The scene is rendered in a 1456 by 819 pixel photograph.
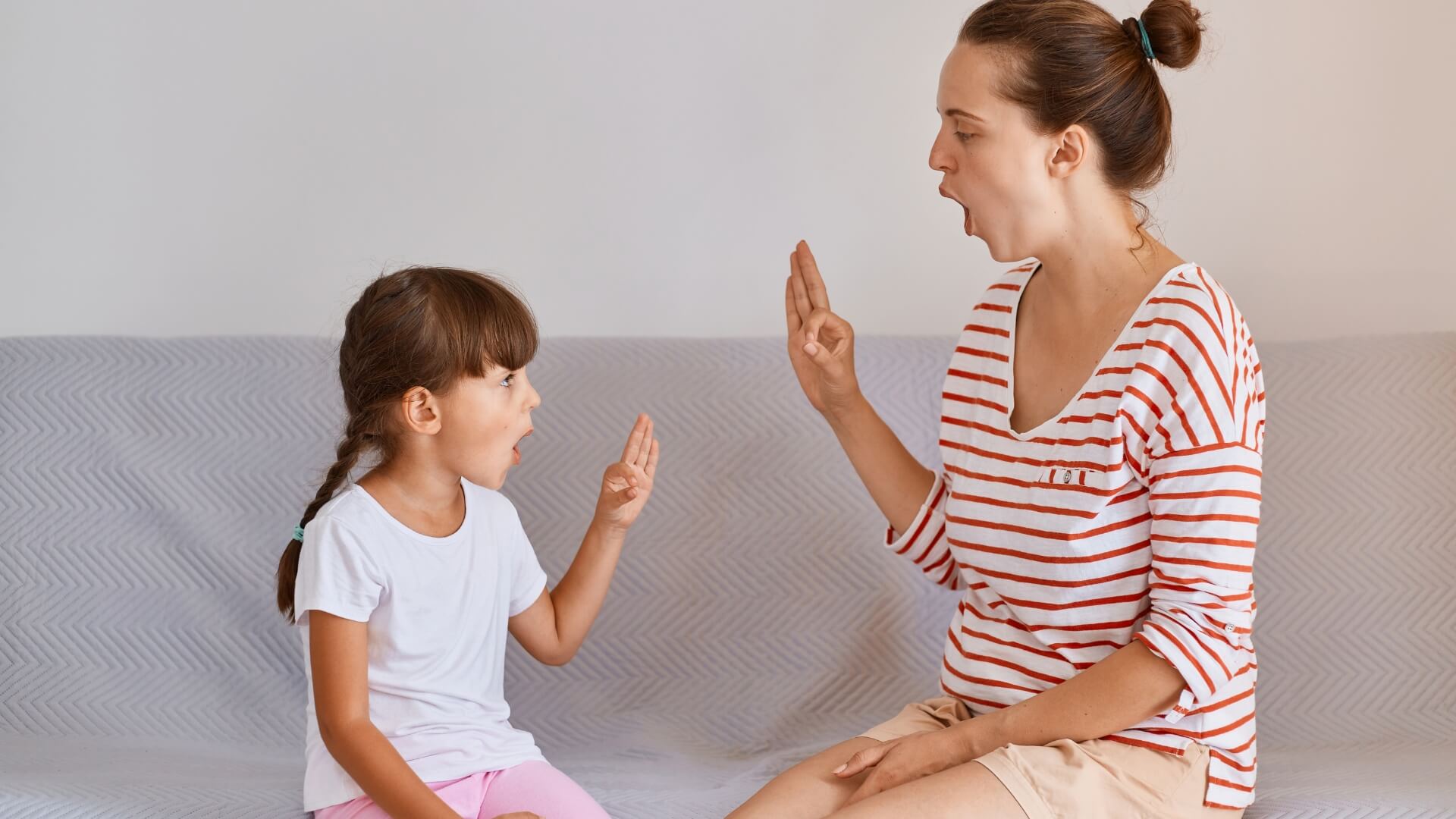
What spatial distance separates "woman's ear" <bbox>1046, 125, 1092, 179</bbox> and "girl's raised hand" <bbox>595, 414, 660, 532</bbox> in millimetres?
495

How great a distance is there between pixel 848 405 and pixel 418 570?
1.60 ft

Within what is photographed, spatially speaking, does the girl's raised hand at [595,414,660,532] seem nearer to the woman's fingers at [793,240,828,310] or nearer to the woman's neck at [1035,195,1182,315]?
the woman's fingers at [793,240,828,310]

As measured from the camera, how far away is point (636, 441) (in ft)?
4.59

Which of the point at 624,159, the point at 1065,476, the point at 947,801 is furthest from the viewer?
the point at 624,159

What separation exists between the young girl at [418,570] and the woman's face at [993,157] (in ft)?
1.51

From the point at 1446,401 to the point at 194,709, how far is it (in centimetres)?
160

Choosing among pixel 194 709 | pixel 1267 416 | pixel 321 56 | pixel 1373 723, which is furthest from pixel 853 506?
pixel 321 56

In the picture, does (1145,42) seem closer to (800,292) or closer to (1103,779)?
(800,292)

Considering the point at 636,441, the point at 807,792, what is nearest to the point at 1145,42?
the point at 636,441

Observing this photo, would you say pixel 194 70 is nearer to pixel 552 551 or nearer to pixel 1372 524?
pixel 552 551

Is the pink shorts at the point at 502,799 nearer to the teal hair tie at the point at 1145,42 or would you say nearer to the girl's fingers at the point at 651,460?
the girl's fingers at the point at 651,460

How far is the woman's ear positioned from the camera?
1.19m

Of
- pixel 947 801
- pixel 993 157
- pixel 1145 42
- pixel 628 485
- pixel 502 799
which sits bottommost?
pixel 502 799

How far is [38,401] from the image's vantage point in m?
1.66
